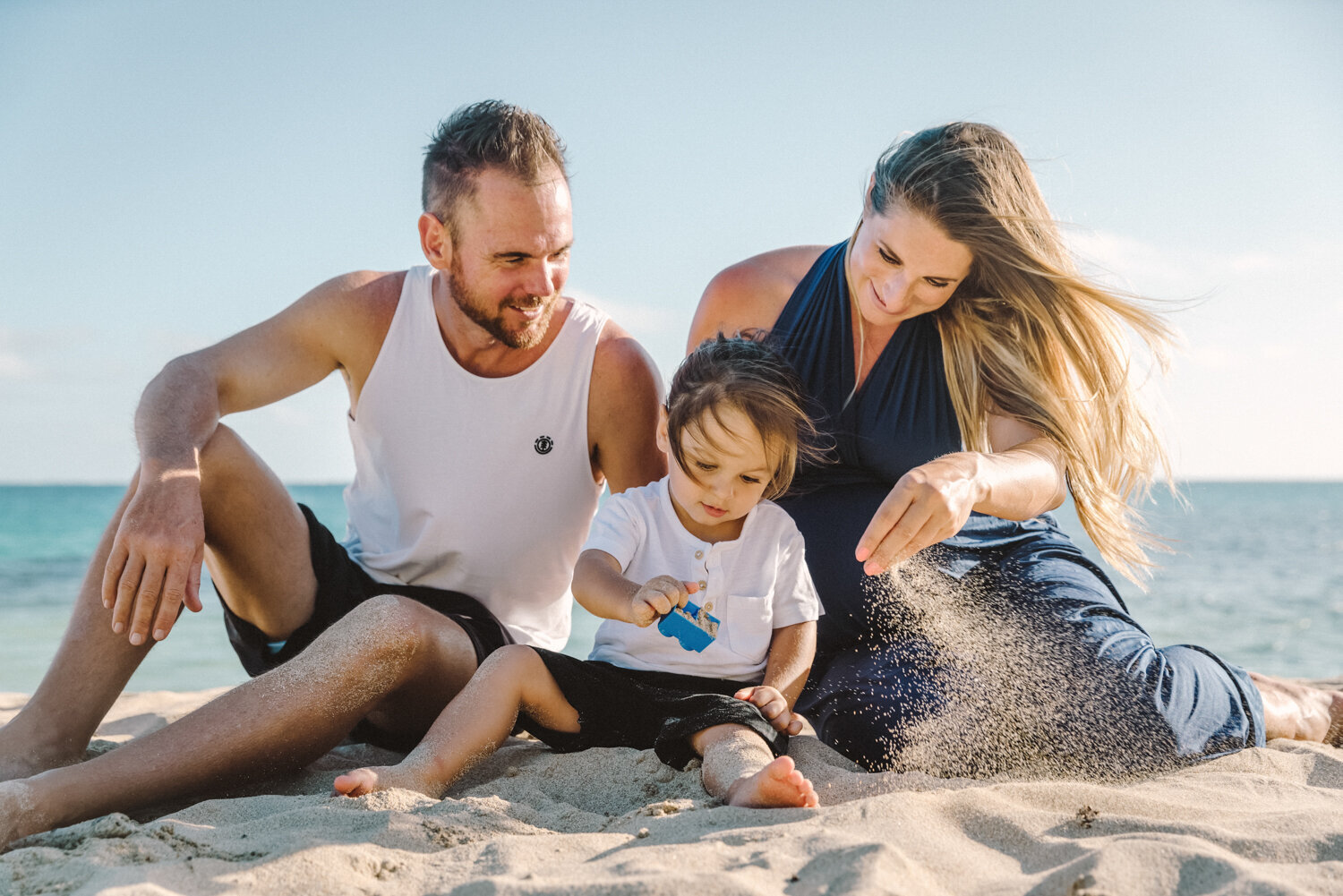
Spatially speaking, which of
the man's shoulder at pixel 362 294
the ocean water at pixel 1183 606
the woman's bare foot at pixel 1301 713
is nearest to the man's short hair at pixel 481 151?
the man's shoulder at pixel 362 294

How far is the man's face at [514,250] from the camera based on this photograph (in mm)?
2971

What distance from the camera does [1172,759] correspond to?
249 cm

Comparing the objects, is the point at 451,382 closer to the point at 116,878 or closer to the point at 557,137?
the point at 557,137

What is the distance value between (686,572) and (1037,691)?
39.4 inches

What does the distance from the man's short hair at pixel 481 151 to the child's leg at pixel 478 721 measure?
143 cm

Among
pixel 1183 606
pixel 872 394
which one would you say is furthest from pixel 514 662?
pixel 1183 606

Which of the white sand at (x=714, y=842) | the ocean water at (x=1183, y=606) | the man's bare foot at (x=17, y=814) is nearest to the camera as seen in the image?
the white sand at (x=714, y=842)

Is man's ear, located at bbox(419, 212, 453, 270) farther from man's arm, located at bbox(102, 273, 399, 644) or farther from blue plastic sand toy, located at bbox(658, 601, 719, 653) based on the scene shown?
blue plastic sand toy, located at bbox(658, 601, 719, 653)

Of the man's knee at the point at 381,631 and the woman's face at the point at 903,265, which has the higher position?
the woman's face at the point at 903,265

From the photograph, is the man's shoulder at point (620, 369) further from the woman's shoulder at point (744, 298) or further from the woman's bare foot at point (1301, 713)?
the woman's bare foot at point (1301, 713)

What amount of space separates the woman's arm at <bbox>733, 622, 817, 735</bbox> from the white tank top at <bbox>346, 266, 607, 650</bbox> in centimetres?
81

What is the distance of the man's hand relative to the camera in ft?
7.59

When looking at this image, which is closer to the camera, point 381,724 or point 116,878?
point 116,878

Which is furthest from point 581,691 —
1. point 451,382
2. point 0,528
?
point 0,528
